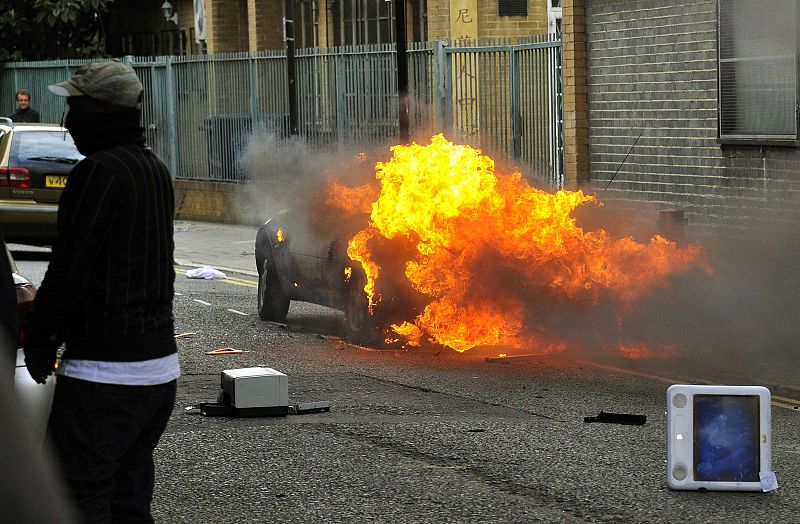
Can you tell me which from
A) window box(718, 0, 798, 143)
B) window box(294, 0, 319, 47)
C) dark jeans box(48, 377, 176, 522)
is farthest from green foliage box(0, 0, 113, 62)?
dark jeans box(48, 377, 176, 522)

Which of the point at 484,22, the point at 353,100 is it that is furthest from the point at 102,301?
the point at 484,22

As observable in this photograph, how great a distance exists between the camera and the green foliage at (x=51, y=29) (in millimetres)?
30422

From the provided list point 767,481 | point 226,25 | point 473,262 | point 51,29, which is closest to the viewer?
point 767,481

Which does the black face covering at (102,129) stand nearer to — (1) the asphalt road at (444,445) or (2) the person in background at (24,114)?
(1) the asphalt road at (444,445)

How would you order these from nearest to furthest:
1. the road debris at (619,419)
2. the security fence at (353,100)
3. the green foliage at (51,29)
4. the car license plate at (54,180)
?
the road debris at (619,419) → the car license plate at (54,180) → the security fence at (353,100) → the green foliage at (51,29)

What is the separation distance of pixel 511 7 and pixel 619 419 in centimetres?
1436

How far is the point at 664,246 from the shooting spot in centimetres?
1173

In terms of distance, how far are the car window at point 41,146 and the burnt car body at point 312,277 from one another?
5.98m

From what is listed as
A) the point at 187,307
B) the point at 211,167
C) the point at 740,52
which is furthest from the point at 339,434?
the point at 211,167

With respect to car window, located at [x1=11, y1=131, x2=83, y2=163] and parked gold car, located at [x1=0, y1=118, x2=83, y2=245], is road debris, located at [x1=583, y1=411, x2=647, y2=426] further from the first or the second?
car window, located at [x1=11, y1=131, x2=83, y2=163]

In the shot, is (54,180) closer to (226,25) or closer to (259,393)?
(259,393)

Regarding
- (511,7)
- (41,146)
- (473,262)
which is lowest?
(473,262)

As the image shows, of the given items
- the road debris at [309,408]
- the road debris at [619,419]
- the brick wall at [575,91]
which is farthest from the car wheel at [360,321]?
the brick wall at [575,91]

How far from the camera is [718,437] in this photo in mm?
7020
